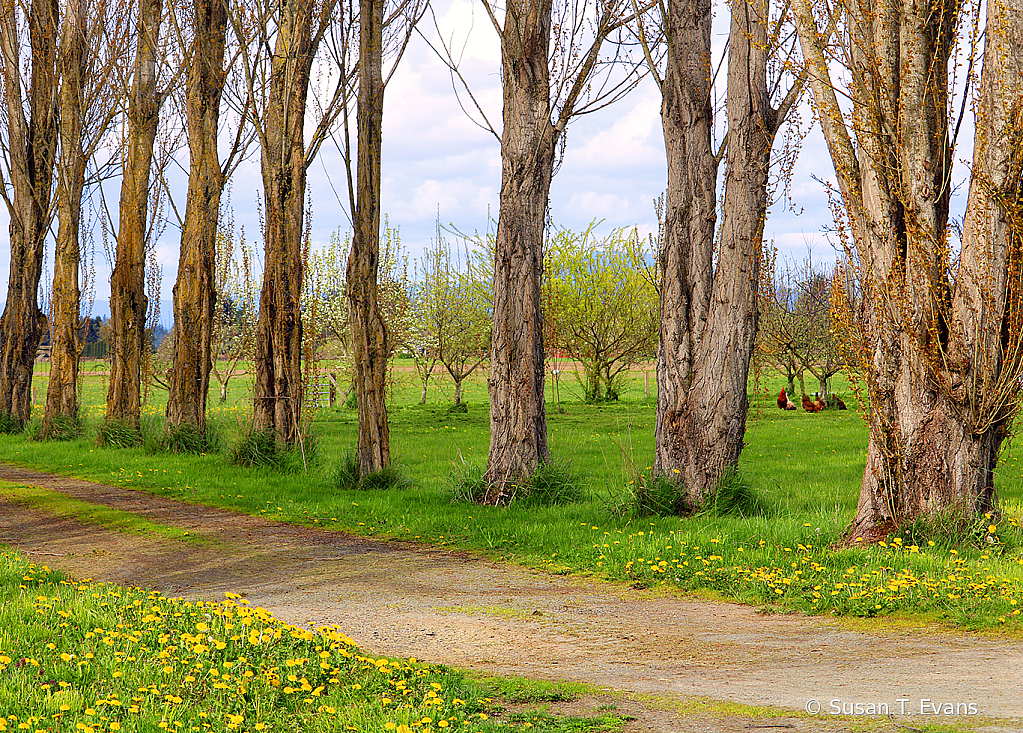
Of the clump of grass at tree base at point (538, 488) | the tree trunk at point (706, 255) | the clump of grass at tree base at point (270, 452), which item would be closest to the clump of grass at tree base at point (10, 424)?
the clump of grass at tree base at point (270, 452)

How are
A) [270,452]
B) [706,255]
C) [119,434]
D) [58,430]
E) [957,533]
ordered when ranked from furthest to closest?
[58,430]
[119,434]
[270,452]
[706,255]
[957,533]

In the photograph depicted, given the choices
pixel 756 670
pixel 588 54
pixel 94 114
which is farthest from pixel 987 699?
pixel 94 114

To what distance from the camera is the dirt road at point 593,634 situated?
423 centimetres

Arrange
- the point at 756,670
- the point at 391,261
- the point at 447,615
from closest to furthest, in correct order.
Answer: the point at 756,670, the point at 447,615, the point at 391,261

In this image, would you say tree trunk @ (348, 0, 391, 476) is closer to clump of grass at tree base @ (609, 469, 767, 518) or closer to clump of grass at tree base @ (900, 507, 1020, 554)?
clump of grass at tree base @ (609, 469, 767, 518)

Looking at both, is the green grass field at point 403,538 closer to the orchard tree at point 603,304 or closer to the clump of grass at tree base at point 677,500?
the clump of grass at tree base at point 677,500

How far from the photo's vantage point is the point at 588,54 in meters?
9.80

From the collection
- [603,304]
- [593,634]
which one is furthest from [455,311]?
[593,634]

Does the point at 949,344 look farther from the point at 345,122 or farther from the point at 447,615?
the point at 345,122

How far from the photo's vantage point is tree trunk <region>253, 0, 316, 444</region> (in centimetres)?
1287

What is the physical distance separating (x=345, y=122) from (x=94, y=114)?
1032 centimetres

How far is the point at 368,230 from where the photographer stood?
1109 centimetres

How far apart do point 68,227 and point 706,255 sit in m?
15.6

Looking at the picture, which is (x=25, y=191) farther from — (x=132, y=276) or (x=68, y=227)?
(x=132, y=276)
